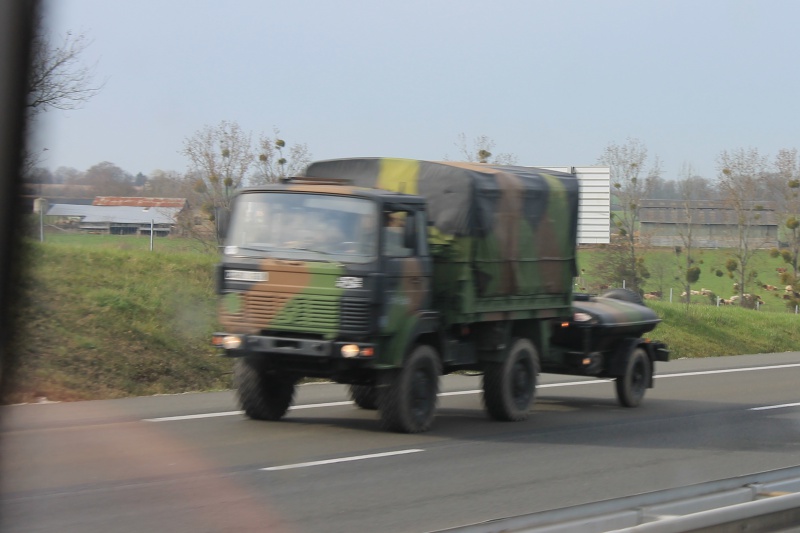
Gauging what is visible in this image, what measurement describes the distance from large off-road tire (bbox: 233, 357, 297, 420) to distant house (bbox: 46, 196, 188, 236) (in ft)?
25.8

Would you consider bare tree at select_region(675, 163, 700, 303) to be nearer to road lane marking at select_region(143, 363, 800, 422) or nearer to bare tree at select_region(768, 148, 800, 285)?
bare tree at select_region(768, 148, 800, 285)

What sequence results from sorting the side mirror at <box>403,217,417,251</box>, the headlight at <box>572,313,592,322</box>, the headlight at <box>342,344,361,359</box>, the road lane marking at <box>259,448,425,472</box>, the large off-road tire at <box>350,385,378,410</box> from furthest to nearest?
the headlight at <box>572,313,592,322</box> < the large off-road tire at <box>350,385,378,410</box> < the side mirror at <box>403,217,417,251</box> < the headlight at <box>342,344,361,359</box> < the road lane marking at <box>259,448,425,472</box>

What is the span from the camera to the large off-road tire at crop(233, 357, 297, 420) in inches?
476

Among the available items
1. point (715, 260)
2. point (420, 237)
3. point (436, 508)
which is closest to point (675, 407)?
point (420, 237)

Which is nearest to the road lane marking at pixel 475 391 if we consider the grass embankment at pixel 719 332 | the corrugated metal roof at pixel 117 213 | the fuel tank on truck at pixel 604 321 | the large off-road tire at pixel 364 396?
the large off-road tire at pixel 364 396

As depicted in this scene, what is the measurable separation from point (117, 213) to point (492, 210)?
555 inches

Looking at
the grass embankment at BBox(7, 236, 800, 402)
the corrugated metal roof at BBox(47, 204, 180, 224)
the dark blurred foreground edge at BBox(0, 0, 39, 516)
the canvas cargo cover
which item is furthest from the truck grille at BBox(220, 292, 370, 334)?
the corrugated metal roof at BBox(47, 204, 180, 224)

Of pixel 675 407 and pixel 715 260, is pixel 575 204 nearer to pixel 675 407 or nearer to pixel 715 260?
pixel 675 407

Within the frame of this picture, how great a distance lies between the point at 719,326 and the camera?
3284 cm

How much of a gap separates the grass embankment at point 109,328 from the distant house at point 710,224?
122 ft

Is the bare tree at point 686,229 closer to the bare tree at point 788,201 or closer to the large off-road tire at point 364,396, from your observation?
the bare tree at point 788,201

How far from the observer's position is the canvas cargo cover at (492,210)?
12.7 meters

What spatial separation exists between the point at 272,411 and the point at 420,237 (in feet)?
8.80

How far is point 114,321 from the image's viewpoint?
1822 cm
